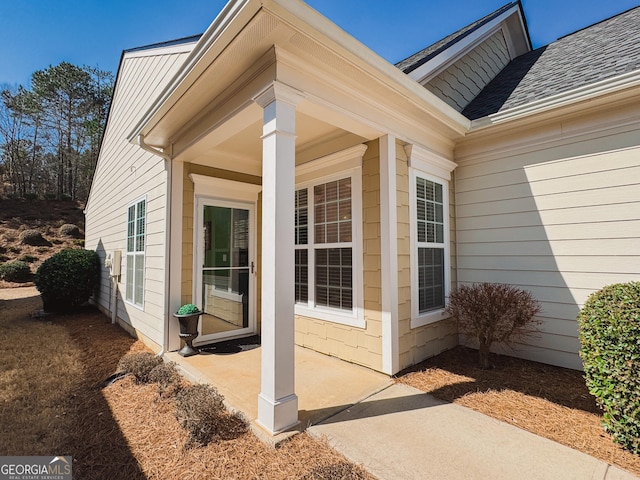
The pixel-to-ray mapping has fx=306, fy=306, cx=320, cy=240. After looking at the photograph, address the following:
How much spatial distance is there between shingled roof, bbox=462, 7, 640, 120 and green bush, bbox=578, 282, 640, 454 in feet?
8.56

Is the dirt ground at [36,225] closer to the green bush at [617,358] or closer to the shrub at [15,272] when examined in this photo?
the shrub at [15,272]

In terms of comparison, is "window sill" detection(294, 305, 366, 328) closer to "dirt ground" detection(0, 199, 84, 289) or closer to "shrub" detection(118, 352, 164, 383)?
"shrub" detection(118, 352, 164, 383)

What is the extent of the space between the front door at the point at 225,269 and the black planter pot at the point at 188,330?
14.8 inches

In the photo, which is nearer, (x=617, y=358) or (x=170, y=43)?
(x=617, y=358)

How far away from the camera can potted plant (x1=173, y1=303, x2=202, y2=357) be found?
162 inches

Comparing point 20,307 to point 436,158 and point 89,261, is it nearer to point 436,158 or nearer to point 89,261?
point 89,261

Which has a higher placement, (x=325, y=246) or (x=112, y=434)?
(x=325, y=246)

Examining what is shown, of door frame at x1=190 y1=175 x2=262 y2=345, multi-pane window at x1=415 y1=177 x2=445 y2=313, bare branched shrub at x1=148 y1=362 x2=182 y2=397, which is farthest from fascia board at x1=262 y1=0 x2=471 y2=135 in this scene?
bare branched shrub at x1=148 y1=362 x2=182 y2=397

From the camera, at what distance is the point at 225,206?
492cm

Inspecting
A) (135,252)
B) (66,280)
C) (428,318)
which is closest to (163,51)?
(135,252)

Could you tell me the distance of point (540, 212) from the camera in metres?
3.84

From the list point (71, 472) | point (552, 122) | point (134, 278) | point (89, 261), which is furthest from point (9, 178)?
point (552, 122)

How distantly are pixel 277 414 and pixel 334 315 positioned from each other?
1817 millimetres

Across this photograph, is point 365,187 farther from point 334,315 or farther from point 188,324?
point 188,324
